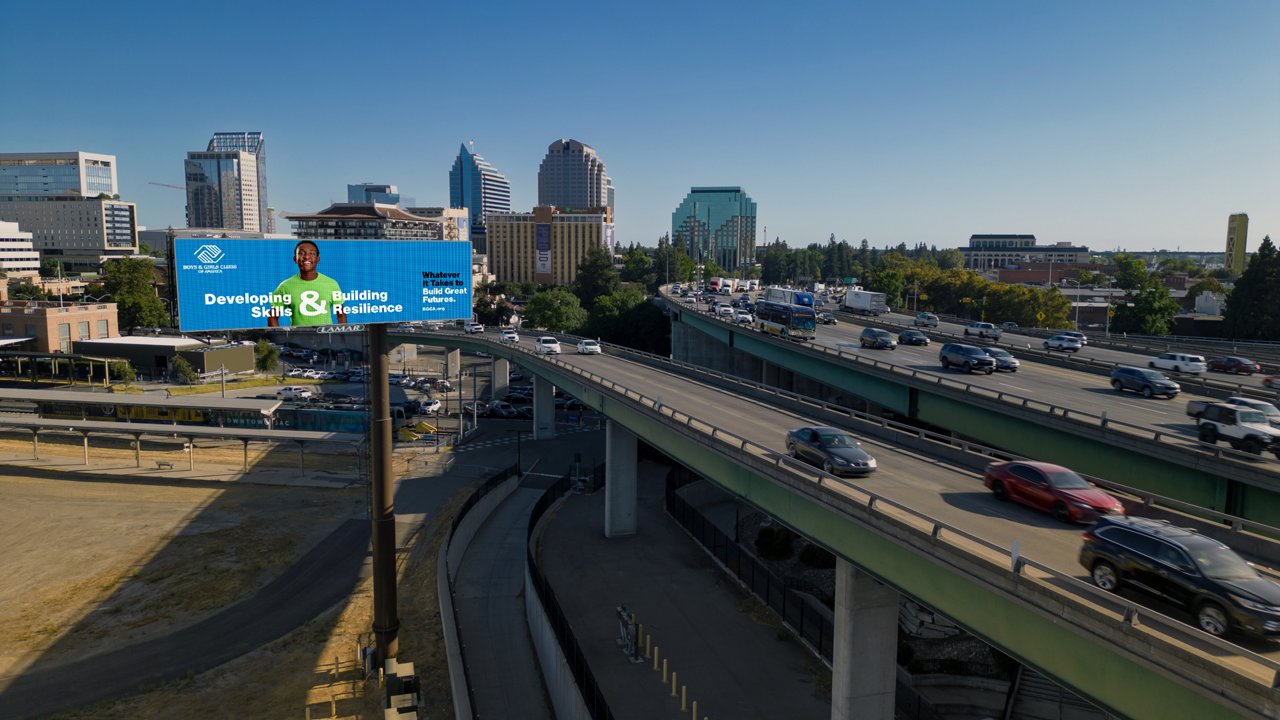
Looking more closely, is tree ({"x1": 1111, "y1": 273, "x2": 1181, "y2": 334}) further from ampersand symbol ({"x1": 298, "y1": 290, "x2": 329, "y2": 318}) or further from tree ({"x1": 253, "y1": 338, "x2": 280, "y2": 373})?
tree ({"x1": 253, "y1": 338, "x2": 280, "y2": 373})

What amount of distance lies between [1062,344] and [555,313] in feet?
266

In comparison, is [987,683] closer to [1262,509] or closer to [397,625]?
[1262,509]

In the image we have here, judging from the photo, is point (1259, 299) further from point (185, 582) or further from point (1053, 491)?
point (185, 582)

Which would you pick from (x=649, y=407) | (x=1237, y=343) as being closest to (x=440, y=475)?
(x=649, y=407)

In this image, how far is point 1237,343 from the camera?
2805 inches

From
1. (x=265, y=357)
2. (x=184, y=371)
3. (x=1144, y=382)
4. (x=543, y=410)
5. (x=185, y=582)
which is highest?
(x=1144, y=382)

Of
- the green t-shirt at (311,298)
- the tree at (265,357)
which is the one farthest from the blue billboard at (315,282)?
the tree at (265,357)

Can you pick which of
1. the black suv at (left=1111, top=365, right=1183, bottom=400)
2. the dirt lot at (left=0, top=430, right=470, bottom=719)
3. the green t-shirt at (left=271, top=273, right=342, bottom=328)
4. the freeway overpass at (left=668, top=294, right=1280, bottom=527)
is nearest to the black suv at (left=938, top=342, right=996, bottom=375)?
the freeway overpass at (left=668, top=294, right=1280, bottom=527)

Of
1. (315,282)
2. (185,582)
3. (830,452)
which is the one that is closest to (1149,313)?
(830,452)

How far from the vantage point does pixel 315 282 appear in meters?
28.9

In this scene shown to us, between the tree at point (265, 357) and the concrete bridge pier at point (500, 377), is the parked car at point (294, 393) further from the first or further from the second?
the concrete bridge pier at point (500, 377)

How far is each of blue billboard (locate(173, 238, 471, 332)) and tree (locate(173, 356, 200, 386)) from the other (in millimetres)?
Answer: 84755

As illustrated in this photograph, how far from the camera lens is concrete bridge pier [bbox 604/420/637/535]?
1769 inches

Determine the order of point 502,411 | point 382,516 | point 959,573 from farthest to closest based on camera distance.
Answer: point 502,411, point 382,516, point 959,573
